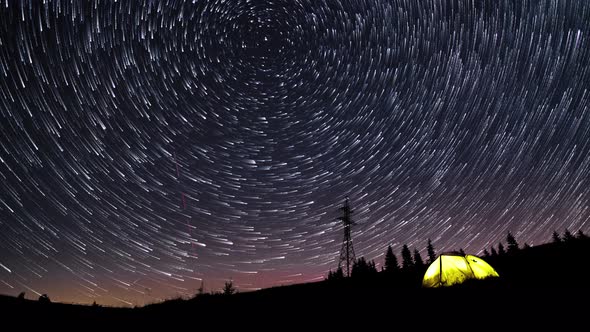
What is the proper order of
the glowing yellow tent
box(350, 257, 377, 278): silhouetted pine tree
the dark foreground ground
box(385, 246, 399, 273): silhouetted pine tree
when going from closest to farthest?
the dark foreground ground
the glowing yellow tent
box(350, 257, 377, 278): silhouetted pine tree
box(385, 246, 399, 273): silhouetted pine tree

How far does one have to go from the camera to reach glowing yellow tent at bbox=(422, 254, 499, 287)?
11445 millimetres

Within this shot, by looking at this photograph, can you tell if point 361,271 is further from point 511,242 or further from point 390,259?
point 511,242

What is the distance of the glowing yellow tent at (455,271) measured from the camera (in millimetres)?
11445

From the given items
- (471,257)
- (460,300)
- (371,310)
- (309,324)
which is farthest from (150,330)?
(471,257)

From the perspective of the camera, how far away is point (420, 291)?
9047 mm

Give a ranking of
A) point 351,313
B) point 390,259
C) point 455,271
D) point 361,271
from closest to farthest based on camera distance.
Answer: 1. point 351,313
2. point 455,271
3. point 361,271
4. point 390,259

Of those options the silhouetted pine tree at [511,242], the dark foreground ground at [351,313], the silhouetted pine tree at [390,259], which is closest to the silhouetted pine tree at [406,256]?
the silhouetted pine tree at [390,259]

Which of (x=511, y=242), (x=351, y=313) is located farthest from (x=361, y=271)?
(x=511, y=242)

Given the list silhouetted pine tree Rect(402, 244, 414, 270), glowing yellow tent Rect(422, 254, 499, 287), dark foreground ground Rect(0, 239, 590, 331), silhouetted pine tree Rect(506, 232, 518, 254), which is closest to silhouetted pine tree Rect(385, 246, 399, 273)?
silhouetted pine tree Rect(402, 244, 414, 270)

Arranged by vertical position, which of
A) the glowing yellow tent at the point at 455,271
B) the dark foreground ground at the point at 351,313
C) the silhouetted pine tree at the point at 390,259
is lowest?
the dark foreground ground at the point at 351,313

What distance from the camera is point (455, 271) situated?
11711 mm

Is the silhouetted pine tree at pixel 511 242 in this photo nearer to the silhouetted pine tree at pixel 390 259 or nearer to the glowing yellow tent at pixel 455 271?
the silhouetted pine tree at pixel 390 259

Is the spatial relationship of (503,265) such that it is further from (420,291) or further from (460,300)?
(460,300)

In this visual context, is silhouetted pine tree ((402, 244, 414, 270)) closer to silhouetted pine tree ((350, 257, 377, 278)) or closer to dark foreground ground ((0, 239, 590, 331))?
silhouetted pine tree ((350, 257, 377, 278))
